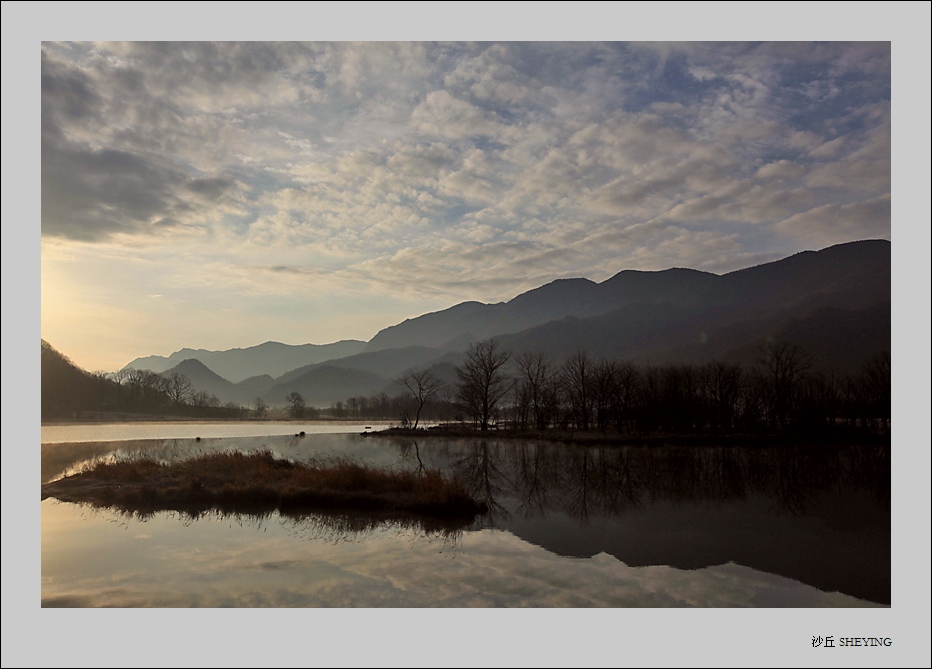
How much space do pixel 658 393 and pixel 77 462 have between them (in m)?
57.5

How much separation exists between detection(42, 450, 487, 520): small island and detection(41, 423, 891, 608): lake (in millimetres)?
1315

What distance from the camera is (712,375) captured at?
3497 inches

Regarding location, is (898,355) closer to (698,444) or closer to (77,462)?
(77,462)

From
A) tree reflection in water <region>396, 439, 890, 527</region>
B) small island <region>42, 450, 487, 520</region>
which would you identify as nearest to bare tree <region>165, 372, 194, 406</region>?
tree reflection in water <region>396, 439, 890, 527</region>

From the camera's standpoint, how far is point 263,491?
22.3 meters

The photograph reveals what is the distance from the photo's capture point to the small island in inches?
795

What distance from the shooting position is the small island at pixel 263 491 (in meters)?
20.2

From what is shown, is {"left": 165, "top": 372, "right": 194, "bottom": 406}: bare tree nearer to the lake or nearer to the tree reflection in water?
the tree reflection in water

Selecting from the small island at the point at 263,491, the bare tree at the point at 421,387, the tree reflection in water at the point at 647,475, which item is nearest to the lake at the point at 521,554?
the tree reflection in water at the point at 647,475

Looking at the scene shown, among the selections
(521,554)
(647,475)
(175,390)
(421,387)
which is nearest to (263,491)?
(521,554)

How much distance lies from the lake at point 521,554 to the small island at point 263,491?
1315mm

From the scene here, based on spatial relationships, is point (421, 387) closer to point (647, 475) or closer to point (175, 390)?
point (647, 475)

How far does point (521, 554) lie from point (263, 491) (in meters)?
12.1

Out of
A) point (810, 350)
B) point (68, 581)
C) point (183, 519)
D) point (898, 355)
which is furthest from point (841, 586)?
point (810, 350)
